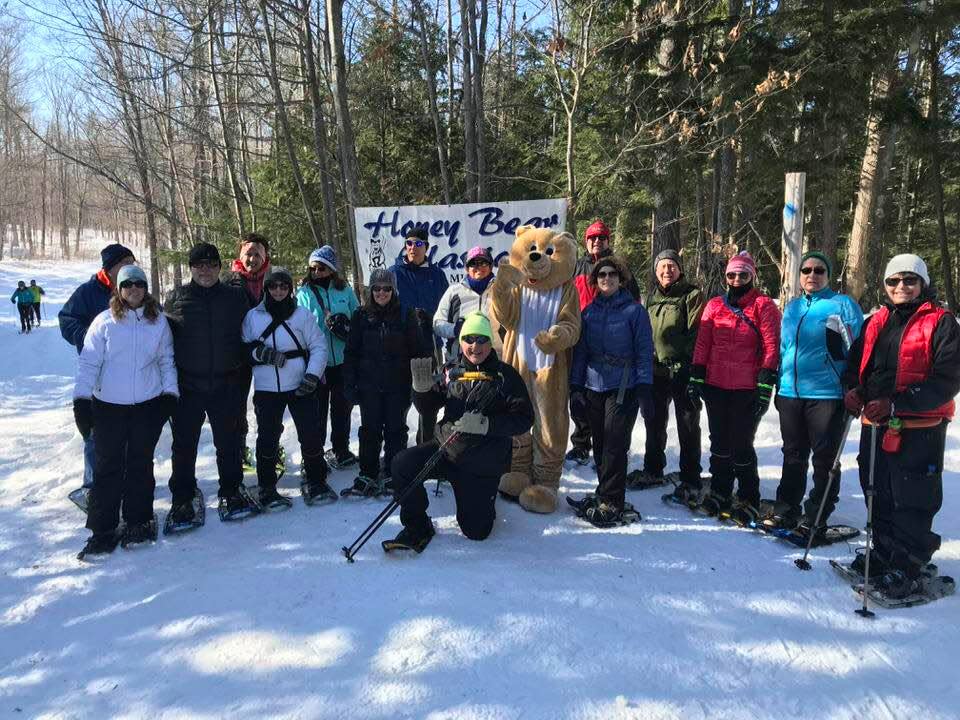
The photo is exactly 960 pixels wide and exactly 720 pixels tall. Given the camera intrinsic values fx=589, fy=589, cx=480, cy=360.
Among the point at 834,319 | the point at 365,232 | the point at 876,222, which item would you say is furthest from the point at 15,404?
the point at 876,222

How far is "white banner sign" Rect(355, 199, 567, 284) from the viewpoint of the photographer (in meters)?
7.08

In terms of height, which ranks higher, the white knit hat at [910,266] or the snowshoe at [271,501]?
the white knit hat at [910,266]

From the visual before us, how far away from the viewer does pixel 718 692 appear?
8.63 feet

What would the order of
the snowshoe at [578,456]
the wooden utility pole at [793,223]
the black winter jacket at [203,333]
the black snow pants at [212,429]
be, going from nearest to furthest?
the black winter jacket at [203,333], the black snow pants at [212,429], the snowshoe at [578,456], the wooden utility pole at [793,223]

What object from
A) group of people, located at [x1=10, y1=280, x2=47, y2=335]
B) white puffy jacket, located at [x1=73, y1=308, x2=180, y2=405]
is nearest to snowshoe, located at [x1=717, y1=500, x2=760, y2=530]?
white puffy jacket, located at [x1=73, y1=308, x2=180, y2=405]

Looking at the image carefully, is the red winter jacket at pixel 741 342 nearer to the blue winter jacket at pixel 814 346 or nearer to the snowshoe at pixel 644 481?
the blue winter jacket at pixel 814 346

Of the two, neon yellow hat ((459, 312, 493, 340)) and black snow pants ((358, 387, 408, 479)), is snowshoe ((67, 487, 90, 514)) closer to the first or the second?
black snow pants ((358, 387, 408, 479))

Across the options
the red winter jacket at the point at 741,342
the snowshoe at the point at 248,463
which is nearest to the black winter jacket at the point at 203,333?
the snowshoe at the point at 248,463

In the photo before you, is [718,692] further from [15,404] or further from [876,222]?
[876,222]

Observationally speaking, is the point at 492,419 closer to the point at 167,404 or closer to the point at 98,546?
the point at 167,404

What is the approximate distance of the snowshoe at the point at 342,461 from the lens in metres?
5.47

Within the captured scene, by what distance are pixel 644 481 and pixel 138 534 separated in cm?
396

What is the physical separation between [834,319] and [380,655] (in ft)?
11.4

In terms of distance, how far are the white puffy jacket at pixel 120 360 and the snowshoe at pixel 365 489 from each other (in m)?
1.60
